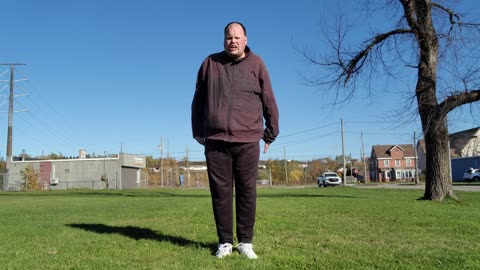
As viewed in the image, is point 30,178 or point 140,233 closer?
point 140,233

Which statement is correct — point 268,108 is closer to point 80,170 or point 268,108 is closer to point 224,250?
point 224,250

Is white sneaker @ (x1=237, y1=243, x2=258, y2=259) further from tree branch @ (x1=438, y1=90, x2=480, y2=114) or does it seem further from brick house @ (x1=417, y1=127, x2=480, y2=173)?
brick house @ (x1=417, y1=127, x2=480, y2=173)

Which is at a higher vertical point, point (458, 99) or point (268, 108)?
point (458, 99)

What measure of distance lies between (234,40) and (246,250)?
Answer: 1958 millimetres

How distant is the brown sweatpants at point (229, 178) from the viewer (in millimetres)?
4348

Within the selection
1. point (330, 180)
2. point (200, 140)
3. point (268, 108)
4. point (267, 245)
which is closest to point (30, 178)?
point (330, 180)

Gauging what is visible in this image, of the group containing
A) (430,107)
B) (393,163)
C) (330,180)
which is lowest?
(330,180)

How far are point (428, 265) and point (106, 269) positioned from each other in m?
2.54

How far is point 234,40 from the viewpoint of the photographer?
4.33 meters

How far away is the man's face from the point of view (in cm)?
433

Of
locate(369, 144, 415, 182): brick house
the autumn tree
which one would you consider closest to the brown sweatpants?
the autumn tree

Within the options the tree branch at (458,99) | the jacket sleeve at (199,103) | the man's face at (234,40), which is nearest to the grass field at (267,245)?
the jacket sleeve at (199,103)

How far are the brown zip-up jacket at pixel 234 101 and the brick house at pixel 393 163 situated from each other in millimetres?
94676

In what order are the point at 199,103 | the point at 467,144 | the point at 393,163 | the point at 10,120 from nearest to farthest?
the point at 199,103 → the point at 10,120 → the point at 467,144 → the point at 393,163
